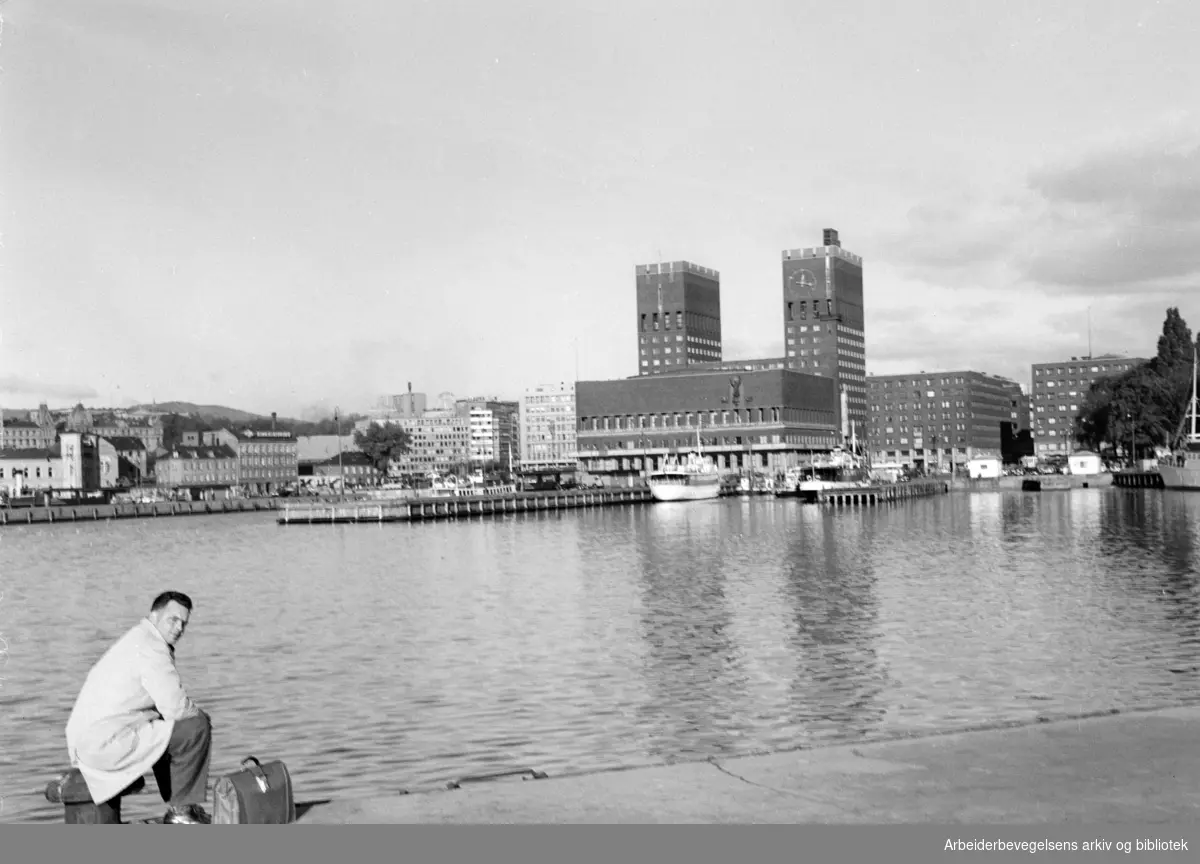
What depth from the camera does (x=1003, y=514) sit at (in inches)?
3954

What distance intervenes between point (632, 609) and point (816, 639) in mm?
9031

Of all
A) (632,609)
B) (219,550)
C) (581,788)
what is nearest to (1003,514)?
(219,550)

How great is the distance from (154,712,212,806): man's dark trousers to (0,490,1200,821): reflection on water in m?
5.70

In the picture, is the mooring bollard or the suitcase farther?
the mooring bollard

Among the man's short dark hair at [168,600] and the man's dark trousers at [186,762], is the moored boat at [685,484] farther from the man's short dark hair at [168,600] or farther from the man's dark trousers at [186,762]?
the man's short dark hair at [168,600]

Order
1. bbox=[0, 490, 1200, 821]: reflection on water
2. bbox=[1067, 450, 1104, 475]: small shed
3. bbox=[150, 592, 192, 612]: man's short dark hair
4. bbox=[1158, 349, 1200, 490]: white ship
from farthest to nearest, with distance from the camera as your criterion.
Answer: bbox=[1067, 450, 1104, 475]: small shed
bbox=[1158, 349, 1200, 490]: white ship
bbox=[0, 490, 1200, 821]: reflection on water
bbox=[150, 592, 192, 612]: man's short dark hair

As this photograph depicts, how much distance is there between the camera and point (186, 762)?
35.1 feet

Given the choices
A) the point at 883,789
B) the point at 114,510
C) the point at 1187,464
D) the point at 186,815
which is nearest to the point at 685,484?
the point at 1187,464

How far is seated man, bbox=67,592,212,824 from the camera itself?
10.5 meters

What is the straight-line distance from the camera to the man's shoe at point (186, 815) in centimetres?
1047

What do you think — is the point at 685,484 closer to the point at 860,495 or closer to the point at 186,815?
the point at 860,495

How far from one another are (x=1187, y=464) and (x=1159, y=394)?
27549 mm

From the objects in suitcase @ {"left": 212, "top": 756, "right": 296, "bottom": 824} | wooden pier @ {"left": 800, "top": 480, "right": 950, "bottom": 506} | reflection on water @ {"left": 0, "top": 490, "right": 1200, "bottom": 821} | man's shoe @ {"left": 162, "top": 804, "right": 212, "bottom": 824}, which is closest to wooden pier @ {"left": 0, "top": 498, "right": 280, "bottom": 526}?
wooden pier @ {"left": 800, "top": 480, "right": 950, "bottom": 506}

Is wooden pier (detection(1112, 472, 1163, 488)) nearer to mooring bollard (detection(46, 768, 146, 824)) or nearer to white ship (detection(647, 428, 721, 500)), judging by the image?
white ship (detection(647, 428, 721, 500))
